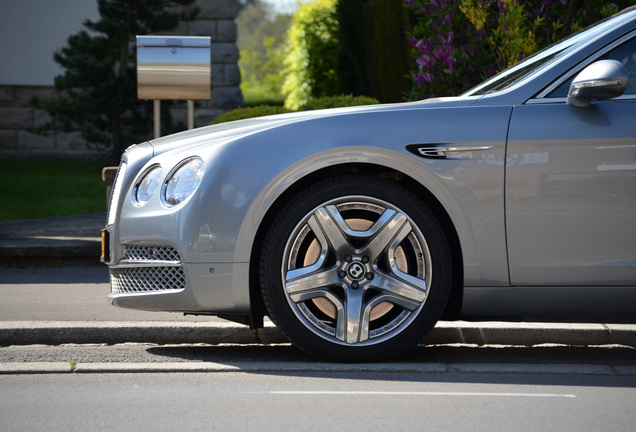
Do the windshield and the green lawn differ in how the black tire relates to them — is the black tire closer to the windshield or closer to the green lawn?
the windshield

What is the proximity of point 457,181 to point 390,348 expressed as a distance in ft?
2.82

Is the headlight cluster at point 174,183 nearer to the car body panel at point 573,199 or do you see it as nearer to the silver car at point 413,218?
the silver car at point 413,218

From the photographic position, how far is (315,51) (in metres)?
21.1

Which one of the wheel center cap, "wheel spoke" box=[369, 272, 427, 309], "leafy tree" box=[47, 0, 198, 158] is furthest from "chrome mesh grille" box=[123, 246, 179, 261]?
"leafy tree" box=[47, 0, 198, 158]

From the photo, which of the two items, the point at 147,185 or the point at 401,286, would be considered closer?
the point at 401,286

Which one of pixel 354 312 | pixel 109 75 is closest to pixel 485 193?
pixel 354 312

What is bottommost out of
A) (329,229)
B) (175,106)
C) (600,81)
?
(329,229)

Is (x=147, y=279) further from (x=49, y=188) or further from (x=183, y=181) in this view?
(x=49, y=188)

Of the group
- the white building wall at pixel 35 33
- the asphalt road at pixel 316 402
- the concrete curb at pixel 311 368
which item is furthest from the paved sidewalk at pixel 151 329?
the white building wall at pixel 35 33

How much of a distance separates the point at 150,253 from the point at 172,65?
4411 millimetres

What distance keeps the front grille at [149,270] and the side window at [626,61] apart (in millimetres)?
1983

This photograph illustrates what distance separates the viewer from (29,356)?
17.1 feet

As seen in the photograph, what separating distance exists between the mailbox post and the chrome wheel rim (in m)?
4.51

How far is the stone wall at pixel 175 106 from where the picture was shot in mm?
18719
